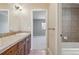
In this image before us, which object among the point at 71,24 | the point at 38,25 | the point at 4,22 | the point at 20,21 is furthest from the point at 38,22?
the point at 71,24

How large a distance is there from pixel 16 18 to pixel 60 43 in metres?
0.91

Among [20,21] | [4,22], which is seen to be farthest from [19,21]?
[4,22]

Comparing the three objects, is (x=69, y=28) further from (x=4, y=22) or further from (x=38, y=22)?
(x=4, y=22)

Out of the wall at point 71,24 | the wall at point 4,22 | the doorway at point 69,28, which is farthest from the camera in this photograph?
the wall at point 71,24

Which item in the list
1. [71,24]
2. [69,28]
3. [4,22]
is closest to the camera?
[4,22]

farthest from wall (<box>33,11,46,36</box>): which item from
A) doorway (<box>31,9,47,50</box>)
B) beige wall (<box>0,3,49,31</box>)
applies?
beige wall (<box>0,3,49,31</box>)

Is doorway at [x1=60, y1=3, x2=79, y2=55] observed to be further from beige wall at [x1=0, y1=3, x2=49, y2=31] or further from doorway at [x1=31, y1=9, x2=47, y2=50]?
beige wall at [x1=0, y1=3, x2=49, y2=31]

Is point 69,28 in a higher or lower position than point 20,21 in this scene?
lower

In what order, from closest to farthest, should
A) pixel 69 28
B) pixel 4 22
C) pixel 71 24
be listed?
1. pixel 4 22
2. pixel 69 28
3. pixel 71 24

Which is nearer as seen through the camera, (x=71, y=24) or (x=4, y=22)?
(x=4, y=22)

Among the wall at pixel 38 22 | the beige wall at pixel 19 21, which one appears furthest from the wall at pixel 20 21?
the wall at pixel 38 22

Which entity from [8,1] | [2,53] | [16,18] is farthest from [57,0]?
[16,18]

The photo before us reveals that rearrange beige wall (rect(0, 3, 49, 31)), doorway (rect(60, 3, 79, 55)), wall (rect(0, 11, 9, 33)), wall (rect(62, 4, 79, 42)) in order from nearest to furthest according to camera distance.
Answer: wall (rect(0, 11, 9, 33)) < beige wall (rect(0, 3, 49, 31)) < doorway (rect(60, 3, 79, 55)) < wall (rect(62, 4, 79, 42))

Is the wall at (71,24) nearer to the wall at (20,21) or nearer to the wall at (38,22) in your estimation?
the wall at (38,22)
